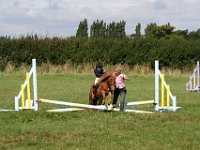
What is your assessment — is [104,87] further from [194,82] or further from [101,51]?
[101,51]

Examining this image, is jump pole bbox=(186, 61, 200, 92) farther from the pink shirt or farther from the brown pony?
the brown pony

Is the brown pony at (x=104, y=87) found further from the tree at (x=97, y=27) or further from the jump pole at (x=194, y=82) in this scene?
the tree at (x=97, y=27)

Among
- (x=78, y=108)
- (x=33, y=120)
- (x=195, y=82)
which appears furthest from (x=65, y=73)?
(x=33, y=120)

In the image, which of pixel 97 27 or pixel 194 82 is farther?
pixel 97 27

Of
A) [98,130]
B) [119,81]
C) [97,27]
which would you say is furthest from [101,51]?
[98,130]

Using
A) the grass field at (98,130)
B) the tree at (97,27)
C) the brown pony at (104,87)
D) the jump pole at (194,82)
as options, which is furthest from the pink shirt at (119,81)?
the tree at (97,27)

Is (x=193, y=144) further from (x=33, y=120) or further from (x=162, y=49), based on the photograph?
(x=162, y=49)

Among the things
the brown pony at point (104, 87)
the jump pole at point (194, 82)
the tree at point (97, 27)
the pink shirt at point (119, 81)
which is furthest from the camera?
the tree at point (97, 27)

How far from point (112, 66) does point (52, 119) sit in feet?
94.4

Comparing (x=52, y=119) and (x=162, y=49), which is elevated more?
(x=162, y=49)

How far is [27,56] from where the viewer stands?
41.8 metres

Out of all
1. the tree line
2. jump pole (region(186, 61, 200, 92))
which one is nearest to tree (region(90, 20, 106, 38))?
the tree line

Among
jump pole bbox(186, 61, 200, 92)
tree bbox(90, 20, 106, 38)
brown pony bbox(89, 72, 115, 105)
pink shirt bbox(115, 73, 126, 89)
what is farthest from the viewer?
tree bbox(90, 20, 106, 38)

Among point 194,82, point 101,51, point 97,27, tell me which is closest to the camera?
point 194,82
